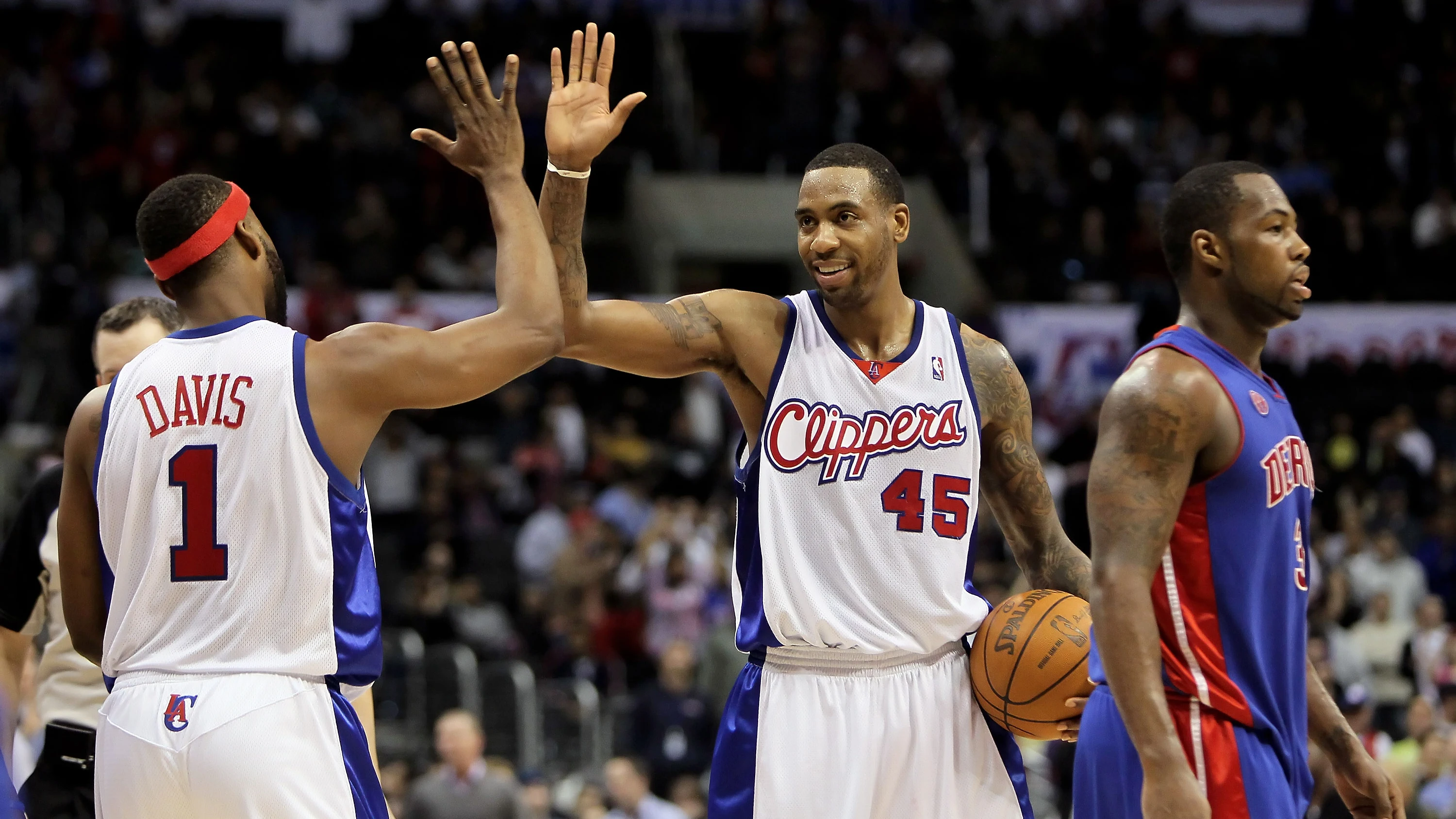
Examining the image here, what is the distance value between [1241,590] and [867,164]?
5.92ft

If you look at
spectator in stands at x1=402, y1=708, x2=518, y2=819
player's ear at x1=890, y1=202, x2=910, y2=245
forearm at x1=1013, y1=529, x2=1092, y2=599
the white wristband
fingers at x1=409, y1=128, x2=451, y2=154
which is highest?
fingers at x1=409, y1=128, x2=451, y2=154

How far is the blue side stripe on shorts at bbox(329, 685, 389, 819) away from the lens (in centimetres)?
392

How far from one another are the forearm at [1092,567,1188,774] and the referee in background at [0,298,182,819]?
10.3 ft

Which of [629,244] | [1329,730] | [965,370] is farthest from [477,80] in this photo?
[629,244]

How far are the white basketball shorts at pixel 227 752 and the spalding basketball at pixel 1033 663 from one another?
1812mm

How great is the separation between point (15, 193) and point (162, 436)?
13.2 m

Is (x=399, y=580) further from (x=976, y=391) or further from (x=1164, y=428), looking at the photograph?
(x=1164, y=428)

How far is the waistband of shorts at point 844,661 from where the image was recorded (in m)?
4.67

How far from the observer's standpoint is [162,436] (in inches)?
154

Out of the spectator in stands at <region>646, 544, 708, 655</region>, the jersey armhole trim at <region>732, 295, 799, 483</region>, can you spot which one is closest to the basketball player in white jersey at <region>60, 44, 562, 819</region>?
the jersey armhole trim at <region>732, 295, 799, 483</region>

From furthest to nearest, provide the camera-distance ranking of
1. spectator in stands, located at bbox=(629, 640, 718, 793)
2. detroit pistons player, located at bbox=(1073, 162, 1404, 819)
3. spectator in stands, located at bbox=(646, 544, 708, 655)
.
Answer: spectator in stands, located at bbox=(646, 544, 708, 655) → spectator in stands, located at bbox=(629, 640, 718, 793) → detroit pistons player, located at bbox=(1073, 162, 1404, 819)

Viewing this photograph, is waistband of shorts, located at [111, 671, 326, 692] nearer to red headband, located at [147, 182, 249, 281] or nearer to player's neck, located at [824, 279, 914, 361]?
red headband, located at [147, 182, 249, 281]

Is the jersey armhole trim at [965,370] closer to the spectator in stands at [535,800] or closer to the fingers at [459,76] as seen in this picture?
the fingers at [459,76]

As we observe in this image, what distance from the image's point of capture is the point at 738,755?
469 centimetres
